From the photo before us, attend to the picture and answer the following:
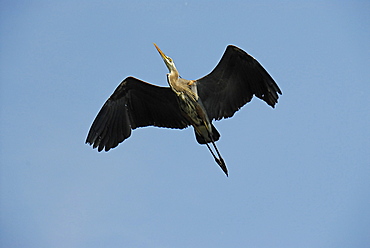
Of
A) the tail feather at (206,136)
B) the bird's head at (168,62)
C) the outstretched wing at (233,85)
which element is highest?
the bird's head at (168,62)

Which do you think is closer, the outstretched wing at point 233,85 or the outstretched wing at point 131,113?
the outstretched wing at point 233,85

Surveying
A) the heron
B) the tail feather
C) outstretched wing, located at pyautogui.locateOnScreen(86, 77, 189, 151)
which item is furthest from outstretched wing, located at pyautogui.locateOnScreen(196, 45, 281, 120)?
outstretched wing, located at pyautogui.locateOnScreen(86, 77, 189, 151)

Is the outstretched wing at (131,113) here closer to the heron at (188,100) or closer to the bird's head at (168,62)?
the heron at (188,100)

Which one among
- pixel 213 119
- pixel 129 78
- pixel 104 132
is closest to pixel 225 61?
pixel 213 119

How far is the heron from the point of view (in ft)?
42.1

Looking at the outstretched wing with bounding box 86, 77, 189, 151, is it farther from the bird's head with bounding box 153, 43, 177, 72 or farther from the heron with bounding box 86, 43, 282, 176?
the bird's head with bounding box 153, 43, 177, 72

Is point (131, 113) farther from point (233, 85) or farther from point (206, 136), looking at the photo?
point (233, 85)

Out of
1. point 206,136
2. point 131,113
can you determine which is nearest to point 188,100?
point 206,136

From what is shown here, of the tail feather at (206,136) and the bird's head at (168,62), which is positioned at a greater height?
the bird's head at (168,62)

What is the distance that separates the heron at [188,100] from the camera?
1283 centimetres

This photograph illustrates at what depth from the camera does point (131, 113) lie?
541 inches

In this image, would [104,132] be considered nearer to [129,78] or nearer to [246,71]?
[129,78]

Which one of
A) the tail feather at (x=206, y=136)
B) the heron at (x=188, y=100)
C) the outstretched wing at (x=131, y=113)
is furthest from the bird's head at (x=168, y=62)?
the tail feather at (x=206, y=136)

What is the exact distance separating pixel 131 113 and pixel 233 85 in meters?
2.48
